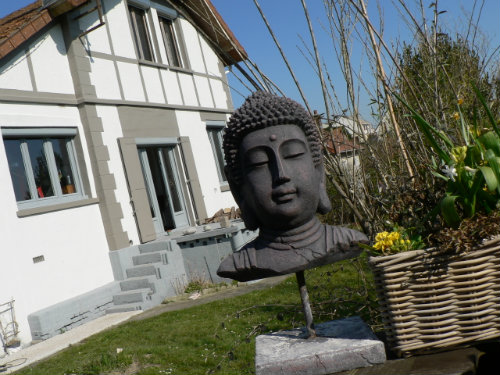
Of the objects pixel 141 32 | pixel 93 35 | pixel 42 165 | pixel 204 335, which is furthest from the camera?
pixel 141 32

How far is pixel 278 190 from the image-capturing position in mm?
2295

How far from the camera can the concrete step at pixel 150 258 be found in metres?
8.41

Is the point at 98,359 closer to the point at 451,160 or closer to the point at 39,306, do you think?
the point at 39,306

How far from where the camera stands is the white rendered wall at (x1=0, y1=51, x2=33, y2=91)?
701cm

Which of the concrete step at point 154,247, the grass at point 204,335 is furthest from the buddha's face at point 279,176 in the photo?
the concrete step at point 154,247

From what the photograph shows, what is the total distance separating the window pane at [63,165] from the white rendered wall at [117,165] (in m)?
0.65

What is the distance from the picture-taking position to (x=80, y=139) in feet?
26.7

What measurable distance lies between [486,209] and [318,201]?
87cm

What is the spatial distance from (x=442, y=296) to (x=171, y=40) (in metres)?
10.6

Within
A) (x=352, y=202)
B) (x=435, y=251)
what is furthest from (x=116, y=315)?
(x=435, y=251)

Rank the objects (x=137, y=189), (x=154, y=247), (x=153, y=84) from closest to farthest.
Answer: (x=154, y=247), (x=137, y=189), (x=153, y=84)

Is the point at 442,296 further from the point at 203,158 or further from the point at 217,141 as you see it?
the point at 217,141

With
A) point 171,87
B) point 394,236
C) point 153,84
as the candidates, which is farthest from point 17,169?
point 394,236

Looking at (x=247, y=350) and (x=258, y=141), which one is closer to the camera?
(x=258, y=141)
